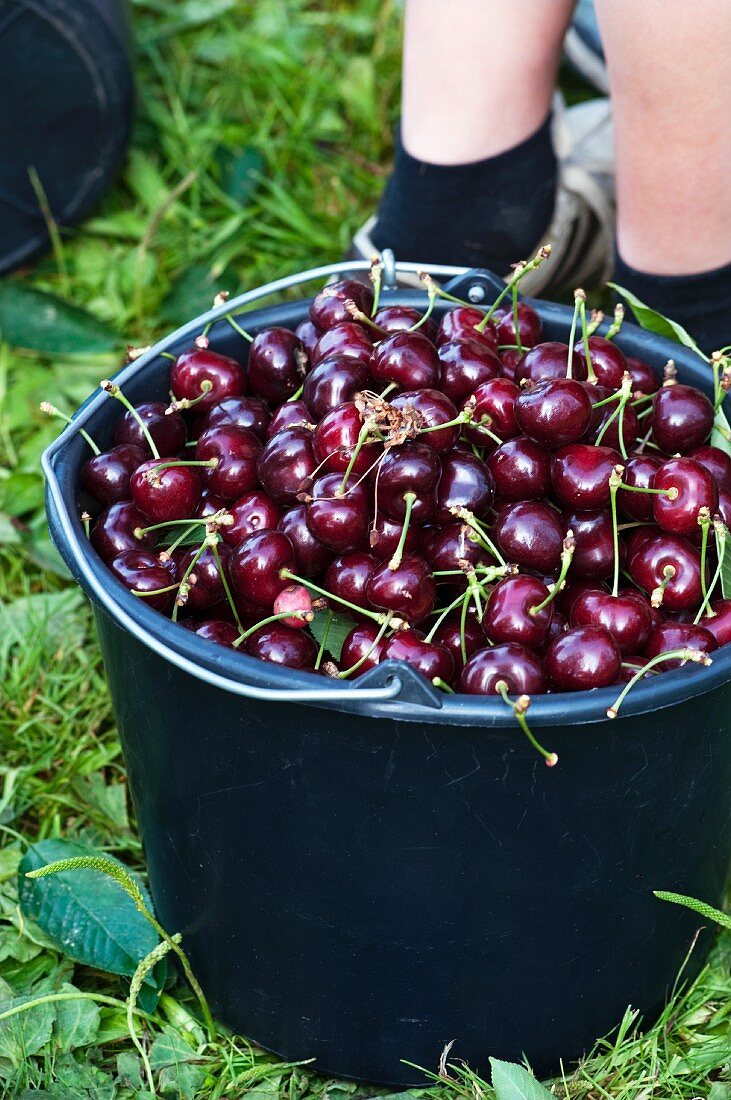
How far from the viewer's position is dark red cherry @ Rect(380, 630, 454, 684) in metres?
0.97

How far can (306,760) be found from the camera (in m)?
0.96

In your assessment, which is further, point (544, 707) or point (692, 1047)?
point (692, 1047)

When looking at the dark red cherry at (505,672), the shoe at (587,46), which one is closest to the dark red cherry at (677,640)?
the dark red cherry at (505,672)

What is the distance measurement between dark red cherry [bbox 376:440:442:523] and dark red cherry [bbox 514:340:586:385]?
0.51 ft

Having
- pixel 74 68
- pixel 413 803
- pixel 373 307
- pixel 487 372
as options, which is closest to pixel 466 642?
pixel 413 803

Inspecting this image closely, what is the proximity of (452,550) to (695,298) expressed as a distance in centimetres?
66

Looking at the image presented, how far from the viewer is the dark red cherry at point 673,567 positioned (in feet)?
3.45

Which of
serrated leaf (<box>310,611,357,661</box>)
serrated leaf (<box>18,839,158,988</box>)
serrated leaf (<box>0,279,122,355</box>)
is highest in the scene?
serrated leaf (<box>310,611,357,661</box>)

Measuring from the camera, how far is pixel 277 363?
48.7 inches

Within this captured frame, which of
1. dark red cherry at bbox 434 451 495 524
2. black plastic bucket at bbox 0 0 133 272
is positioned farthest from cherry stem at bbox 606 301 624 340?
black plastic bucket at bbox 0 0 133 272

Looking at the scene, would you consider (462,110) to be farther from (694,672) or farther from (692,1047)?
(692,1047)

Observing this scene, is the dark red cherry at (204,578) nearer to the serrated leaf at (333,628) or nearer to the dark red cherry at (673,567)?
the serrated leaf at (333,628)

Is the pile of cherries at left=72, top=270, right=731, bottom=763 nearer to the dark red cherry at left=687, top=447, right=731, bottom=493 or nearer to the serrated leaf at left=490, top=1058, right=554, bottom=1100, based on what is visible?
the dark red cherry at left=687, top=447, right=731, bottom=493

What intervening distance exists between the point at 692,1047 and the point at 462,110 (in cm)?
118
